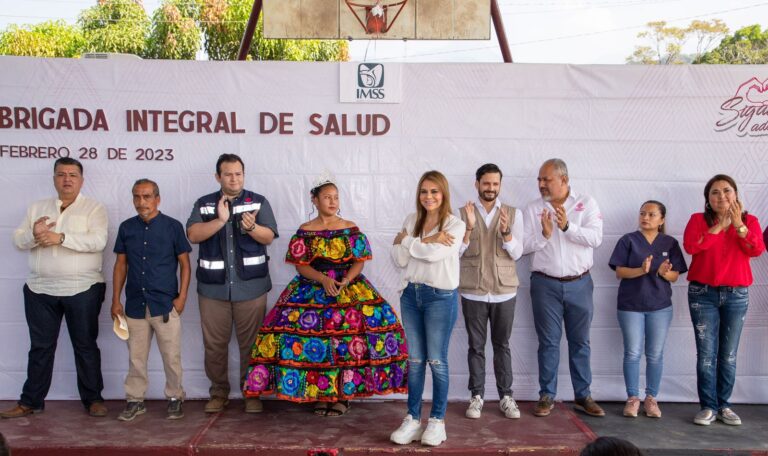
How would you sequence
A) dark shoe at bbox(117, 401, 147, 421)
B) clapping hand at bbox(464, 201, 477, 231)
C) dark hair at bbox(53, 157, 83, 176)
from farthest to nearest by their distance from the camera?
dark hair at bbox(53, 157, 83, 176), dark shoe at bbox(117, 401, 147, 421), clapping hand at bbox(464, 201, 477, 231)

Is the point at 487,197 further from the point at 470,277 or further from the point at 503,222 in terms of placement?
the point at 470,277

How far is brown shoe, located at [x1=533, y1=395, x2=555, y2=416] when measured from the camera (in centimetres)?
470

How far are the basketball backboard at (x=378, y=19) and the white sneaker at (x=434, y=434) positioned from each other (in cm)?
311

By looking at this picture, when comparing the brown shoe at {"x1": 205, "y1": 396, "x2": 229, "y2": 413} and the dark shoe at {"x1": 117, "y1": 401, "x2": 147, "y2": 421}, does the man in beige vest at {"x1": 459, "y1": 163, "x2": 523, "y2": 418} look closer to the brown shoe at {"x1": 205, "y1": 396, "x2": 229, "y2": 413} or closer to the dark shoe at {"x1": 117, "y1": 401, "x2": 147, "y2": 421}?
the brown shoe at {"x1": 205, "y1": 396, "x2": 229, "y2": 413}

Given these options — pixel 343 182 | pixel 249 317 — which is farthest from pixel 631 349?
pixel 249 317

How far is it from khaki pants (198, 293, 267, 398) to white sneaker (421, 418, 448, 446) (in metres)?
1.45

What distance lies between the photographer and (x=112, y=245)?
5047 millimetres

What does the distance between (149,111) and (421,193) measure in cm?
221

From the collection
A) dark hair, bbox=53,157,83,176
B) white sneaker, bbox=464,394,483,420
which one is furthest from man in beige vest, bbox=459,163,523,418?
dark hair, bbox=53,157,83,176

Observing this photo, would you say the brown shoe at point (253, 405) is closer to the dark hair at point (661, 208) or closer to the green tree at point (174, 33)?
the dark hair at point (661, 208)

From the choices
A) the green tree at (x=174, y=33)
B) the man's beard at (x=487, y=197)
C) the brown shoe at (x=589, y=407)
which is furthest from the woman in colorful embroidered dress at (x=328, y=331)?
the green tree at (x=174, y=33)

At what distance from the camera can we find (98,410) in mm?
4676

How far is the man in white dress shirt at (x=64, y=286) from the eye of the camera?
4633 millimetres

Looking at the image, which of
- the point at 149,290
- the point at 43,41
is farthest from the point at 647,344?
the point at 43,41
